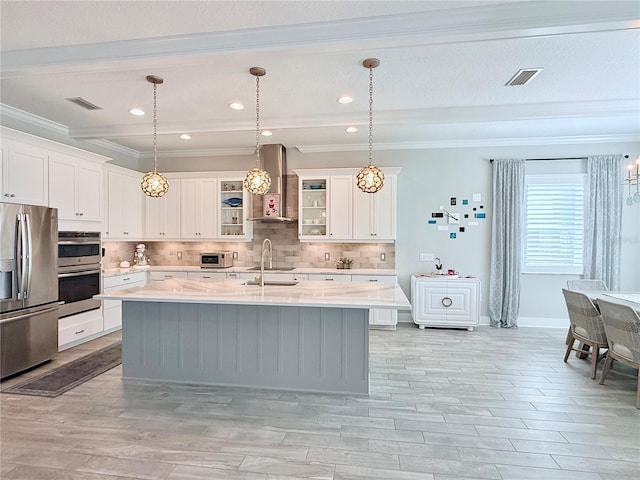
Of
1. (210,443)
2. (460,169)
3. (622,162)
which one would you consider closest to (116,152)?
(210,443)

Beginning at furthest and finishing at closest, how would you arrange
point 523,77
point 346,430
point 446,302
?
point 446,302
point 523,77
point 346,430

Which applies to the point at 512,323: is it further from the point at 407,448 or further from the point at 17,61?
the point at 17,61

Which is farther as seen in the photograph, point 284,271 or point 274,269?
point 274,269

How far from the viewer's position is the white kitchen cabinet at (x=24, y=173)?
356 cm

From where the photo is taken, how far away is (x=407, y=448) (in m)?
2.31

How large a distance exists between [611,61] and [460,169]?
2.66 meters

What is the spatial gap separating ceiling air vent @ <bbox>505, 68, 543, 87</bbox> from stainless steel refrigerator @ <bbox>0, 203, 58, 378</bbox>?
4.95 m

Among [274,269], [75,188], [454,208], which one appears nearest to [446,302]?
[454,208]

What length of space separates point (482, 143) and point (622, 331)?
337cm

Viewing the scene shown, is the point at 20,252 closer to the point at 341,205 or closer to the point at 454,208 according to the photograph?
the point at 341,205

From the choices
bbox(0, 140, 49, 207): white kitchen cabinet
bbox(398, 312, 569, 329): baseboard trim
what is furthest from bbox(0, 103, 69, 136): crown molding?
bbox(398, 312, 569, 329): baseboard trim

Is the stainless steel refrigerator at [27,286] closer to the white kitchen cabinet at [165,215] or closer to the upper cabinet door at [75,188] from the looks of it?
the upper cabinet door at [75,188]

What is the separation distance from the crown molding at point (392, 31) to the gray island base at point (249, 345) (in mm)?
2122

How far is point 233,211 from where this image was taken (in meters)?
5.84
